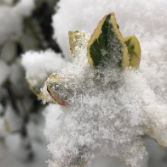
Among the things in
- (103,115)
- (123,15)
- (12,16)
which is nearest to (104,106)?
(103,115)

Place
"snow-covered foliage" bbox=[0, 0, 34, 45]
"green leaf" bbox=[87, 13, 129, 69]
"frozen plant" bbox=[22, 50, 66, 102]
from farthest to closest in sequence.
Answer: "snow-covered foliage" bbox=[0, 0, 34, 45] → "frozen plant" bbox=[22, 50, 66, 102] → "green leaf" bbox=[87, 13, 129, 69]

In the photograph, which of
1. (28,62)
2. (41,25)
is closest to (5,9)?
(41,25)

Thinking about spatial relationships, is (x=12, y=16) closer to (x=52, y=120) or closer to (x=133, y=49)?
(x=52, y=120)

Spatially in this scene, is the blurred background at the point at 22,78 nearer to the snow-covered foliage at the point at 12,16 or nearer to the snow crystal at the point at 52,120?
the snow-covered foliage at the point at 12,16

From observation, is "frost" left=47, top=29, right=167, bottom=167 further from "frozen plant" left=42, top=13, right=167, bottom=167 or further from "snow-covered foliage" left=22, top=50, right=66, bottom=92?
"snow-covered foliage" left=22, top=50, right=66, bottom=92

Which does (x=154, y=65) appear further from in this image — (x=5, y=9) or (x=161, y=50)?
(x=5, y=9)

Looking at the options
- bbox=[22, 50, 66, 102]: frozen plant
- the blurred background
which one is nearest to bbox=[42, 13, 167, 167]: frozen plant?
bbox=[22, 50, 66, 102]: frozen plant
